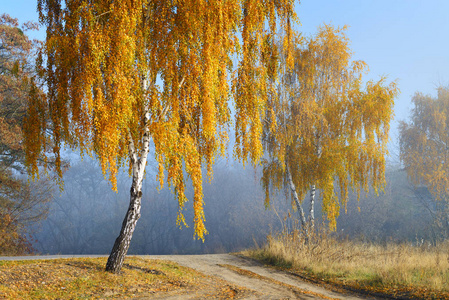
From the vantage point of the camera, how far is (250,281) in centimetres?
984

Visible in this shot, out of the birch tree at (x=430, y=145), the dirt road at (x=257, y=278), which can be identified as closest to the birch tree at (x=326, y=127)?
the dirt road at (x=257, y=278)

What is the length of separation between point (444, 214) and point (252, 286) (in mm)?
21971

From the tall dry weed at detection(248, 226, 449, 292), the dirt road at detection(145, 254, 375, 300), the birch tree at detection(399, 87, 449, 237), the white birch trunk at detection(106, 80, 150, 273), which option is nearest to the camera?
the dirt road at detection(145, 254, 375, 300)

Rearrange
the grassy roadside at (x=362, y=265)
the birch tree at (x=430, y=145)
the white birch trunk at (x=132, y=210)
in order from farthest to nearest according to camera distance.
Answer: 1. the birch tree at (x=430, y=145)
2. the grassy roadside at (x=362, y=265)
3. the white birch trunk at (x=132, y=210)

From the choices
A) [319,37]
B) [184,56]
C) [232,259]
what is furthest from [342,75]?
[184,56]

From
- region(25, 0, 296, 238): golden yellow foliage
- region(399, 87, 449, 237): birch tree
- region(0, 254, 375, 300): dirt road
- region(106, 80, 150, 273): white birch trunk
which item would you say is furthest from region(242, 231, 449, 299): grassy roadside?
region(399, 87, 449, 237): birch tree

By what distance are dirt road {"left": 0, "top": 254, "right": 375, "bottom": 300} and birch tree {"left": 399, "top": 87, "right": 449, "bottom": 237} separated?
17905 millimetres

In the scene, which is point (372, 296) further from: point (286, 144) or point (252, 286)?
point (286, 144)

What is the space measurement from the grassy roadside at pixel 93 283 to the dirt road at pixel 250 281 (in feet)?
0.77

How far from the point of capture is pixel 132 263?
1005cm

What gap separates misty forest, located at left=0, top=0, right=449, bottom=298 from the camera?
281 inches

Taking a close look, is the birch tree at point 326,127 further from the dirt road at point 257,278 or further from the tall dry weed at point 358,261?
the dirt road at point 257,278

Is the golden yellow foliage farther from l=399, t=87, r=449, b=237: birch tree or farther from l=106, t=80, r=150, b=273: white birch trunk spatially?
l=399, t=87, r=449, b=237: birch tree

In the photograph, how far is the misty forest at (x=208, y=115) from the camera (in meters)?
7.13
